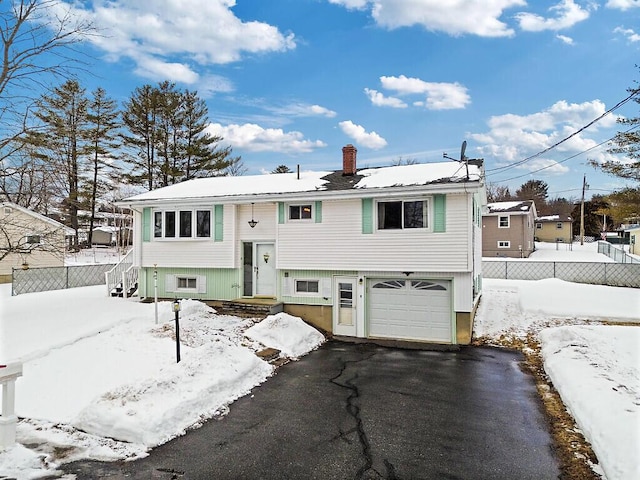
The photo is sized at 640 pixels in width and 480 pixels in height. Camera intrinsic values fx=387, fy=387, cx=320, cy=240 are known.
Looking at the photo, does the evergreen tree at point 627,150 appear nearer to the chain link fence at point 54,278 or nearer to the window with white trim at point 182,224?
the window with white trim at point 182,224

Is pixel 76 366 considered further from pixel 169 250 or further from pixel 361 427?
pixel 169 250

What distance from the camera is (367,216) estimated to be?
12.8 meters

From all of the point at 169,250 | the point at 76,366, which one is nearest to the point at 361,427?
the point at 76,366

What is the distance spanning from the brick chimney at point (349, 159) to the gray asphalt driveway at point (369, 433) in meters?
8.16

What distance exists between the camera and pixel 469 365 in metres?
9.95

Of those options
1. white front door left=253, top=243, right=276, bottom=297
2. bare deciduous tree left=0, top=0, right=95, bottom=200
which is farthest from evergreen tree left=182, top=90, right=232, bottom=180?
bare deciduous tree left=0, top=0, right=95, bottom=200

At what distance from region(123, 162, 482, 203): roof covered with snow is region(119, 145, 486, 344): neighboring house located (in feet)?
0.18

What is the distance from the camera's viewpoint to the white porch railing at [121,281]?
1553 cm

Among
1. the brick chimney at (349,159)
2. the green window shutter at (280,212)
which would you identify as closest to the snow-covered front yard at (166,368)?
the green window shutter at (280,212)

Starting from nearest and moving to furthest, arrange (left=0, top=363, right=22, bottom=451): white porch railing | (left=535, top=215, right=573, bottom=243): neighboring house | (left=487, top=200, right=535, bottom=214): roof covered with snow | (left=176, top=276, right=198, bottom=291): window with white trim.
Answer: (left=0, top=363, right=22, bottom=451): white porch railing
(left=176, top=276, right=198, bottom=291): window with white trim
(left=487, top=200, right=535, bottom=214): roof covered with snow
(left=535, top=215, right=573, bottom=243): neighboring house

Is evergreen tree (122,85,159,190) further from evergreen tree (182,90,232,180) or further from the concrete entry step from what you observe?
the concrete entry step

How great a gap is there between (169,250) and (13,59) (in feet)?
29.1

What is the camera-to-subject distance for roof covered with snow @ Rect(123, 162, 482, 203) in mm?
12586

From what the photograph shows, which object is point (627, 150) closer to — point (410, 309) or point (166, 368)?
point (410, 309)
